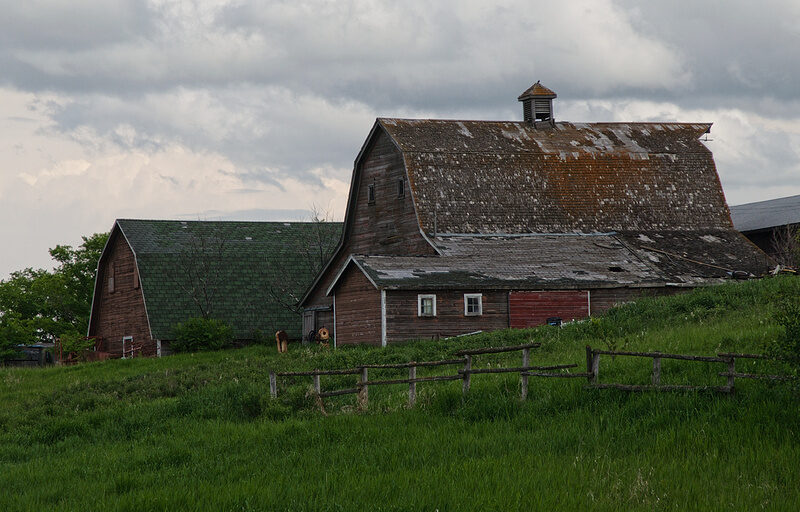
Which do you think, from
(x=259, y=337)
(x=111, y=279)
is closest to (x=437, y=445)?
(x=259, y=337)

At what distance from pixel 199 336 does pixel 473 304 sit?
12297mm

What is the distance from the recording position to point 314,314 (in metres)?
43.8

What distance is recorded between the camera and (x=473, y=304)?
37.0m

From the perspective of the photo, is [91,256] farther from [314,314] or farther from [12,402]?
[12,402]

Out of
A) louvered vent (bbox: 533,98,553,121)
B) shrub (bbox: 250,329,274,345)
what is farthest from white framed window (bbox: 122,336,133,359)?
louvered vent (bbox: 533,98,553,121)

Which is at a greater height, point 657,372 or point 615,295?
point 615,295

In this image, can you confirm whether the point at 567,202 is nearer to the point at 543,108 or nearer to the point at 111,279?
the point at 543,108

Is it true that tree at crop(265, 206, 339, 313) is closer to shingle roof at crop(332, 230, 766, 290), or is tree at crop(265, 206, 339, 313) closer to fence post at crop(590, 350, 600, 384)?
shingle roof at crop(332, 230, 766, 290)

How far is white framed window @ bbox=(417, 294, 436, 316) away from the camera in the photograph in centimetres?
3631

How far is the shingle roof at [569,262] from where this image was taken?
3738cm

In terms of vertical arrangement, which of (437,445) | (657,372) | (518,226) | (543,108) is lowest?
(437,445)

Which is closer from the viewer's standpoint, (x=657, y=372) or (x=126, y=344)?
(x=657, y=372)

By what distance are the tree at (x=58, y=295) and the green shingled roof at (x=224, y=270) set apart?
14.6 metres

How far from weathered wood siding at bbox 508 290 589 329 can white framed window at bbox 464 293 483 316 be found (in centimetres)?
116
